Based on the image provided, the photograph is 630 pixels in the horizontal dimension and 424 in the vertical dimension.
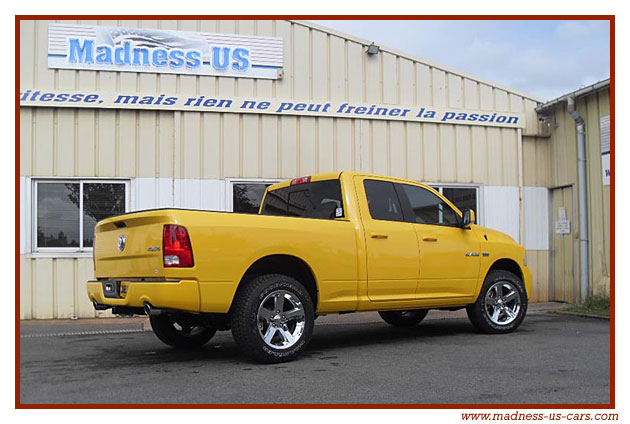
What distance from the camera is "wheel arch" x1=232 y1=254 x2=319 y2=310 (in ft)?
21.1

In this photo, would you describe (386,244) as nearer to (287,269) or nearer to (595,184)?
(287,269)

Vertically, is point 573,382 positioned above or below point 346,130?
below

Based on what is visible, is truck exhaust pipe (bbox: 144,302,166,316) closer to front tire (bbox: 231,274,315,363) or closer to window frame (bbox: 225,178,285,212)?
front tire (bbox: 231,274,315,363)

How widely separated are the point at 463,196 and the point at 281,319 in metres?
7.02

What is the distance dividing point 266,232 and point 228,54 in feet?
19.3

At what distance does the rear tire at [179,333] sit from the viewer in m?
7.36

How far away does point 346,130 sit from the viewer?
11828 millimetres

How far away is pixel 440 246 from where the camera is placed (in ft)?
25.8

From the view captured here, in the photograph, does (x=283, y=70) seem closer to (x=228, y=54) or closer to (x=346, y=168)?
(x=228, y=54)

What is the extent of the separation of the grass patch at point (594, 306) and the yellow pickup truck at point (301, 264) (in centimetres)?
280

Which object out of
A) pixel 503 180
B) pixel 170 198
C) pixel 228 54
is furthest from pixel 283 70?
pixel 503 180

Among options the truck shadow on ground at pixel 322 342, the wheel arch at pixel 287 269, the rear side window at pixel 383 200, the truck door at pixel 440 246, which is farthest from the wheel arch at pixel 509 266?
the wheel arch at pixel 287 269

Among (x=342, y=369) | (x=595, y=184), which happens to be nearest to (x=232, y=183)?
(x=342, y=369)

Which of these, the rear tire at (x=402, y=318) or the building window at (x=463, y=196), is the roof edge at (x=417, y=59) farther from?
the rear tire at (x=402, y=318)
